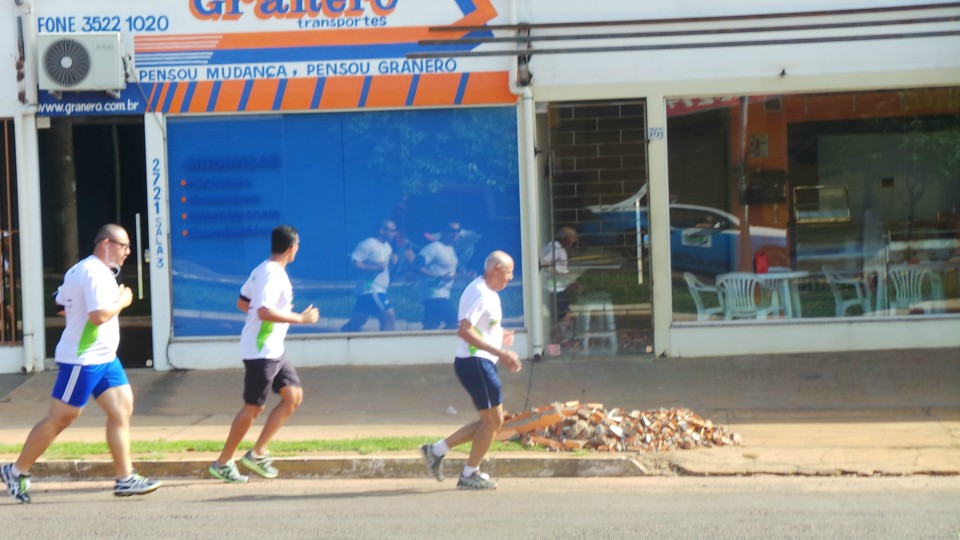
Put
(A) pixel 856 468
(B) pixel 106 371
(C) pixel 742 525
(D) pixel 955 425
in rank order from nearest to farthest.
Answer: (C) pixel 742 525 → (B) pixel 106 371 → (A) pixel 856 468 → (D) pixel 955 425

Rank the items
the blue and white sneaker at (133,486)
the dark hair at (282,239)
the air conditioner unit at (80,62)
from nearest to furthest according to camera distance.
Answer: the blue and white sneaker at (133,486), the dark hair at (282,239), the air conditioner unit at (80,62)

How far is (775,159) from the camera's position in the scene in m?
12.7

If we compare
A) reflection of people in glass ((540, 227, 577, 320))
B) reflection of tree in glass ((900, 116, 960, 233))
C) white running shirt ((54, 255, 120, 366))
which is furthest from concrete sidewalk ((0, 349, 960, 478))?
reflection of tree in glass ((900, 116, 960, 233))

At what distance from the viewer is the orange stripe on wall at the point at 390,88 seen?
41.2 ft

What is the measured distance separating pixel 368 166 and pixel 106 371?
5.55 metres

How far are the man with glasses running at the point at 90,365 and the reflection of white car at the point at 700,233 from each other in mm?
6319

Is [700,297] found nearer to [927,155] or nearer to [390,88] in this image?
[927,155]

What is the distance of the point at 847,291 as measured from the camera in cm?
1264

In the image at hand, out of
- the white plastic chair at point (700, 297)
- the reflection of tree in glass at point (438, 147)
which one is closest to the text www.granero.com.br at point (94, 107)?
the reflection of tree in glass at point (438, 147)

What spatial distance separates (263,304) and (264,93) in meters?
5.30

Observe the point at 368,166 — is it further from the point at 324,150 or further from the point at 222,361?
the point at 222,361

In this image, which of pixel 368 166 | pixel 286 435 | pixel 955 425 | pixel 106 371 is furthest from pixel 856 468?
pixel 368 166

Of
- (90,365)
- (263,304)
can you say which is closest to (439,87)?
(263,304)

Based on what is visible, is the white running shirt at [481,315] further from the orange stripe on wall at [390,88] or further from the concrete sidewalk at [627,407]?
the orange stripe on wall at [390,88]
